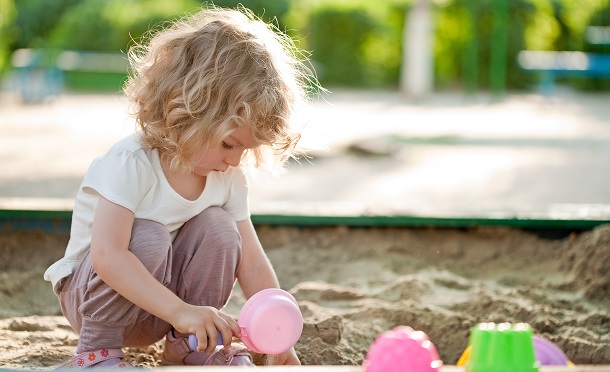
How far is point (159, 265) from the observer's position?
1799 mm

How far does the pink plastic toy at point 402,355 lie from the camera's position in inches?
49.4

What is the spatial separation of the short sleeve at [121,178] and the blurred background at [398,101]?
1.22ft

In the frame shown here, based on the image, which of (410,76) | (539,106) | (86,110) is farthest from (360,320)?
(410,76)

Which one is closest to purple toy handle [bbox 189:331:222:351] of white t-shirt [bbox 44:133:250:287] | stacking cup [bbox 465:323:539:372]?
white t-shirt [bbox 44:133:250:287]

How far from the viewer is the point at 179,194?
1881 mm

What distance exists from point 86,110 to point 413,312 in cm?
776

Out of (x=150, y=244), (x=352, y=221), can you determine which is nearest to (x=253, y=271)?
(x=150, y=244)

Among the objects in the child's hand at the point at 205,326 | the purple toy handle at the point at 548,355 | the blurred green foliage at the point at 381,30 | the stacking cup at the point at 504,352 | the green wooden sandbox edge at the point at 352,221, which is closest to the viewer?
the stacking cup at the point at 504,352

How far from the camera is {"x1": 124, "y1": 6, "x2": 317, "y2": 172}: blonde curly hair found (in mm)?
1746

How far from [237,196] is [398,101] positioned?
375 inches

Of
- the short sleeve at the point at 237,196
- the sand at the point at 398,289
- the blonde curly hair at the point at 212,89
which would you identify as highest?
the blonde curly hair at the point at 212,89

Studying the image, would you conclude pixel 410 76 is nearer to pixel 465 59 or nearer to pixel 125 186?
pixel 465 59

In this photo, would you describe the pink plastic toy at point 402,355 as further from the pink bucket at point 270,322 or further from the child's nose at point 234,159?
the child's nose at point 234,159

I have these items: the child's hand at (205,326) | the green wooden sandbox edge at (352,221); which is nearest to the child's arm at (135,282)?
the child's hand at (205,326)
